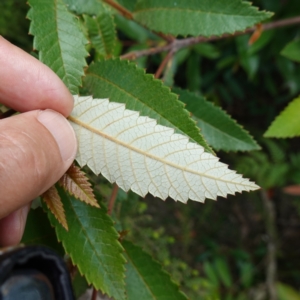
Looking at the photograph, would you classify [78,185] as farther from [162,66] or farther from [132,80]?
[162,66]

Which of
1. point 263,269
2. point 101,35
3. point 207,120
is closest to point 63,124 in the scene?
point 101,35

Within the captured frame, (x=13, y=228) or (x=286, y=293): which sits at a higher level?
(x=13, y=228)

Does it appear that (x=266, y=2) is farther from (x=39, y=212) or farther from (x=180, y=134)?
(x=39, y=212)

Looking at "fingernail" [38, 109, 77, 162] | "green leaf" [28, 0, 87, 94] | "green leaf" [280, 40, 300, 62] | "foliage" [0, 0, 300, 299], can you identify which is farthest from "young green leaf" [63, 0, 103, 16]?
"green leaf" [280, 40, 300, 62]

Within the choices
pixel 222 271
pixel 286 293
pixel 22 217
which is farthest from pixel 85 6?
pixel 286 293

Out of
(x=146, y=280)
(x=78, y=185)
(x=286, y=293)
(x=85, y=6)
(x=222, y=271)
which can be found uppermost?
(x=85, y=6)
